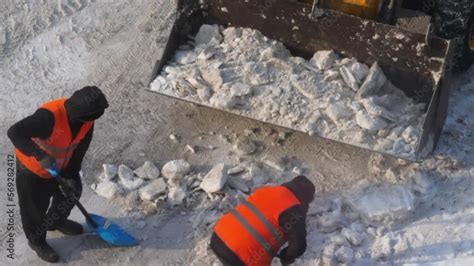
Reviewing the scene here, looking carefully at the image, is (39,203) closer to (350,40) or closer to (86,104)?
(86,104)

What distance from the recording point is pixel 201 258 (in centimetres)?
578

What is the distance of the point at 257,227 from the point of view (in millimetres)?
4844

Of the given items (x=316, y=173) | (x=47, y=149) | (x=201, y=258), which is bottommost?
(x=201, y=258)

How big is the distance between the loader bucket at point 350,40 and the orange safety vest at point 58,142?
1500 millimetres

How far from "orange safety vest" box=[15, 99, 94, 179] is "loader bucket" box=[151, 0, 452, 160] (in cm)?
150

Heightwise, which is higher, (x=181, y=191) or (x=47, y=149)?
(x=47, y=149)

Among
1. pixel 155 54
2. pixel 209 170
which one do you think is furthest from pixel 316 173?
pixel 155 54

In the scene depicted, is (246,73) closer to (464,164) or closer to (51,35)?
(464,164)

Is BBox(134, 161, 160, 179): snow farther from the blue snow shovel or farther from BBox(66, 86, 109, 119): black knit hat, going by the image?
BBox(66, 86, 109, 119): black knit hat

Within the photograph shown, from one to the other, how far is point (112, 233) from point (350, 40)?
2803 mm

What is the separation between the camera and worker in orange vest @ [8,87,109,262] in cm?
505

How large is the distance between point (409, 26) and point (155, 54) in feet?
9.19

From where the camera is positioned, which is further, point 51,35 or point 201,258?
point 51,35

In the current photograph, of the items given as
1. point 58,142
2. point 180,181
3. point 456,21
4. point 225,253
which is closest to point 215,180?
point 180,181
